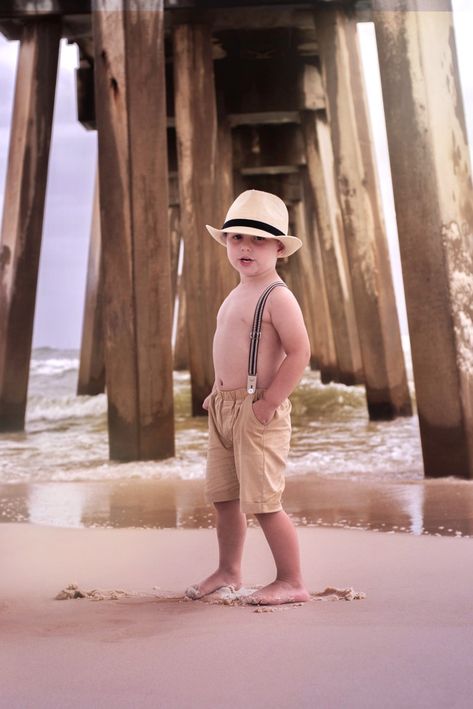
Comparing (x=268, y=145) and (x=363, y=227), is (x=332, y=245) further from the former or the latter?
(x=363, y=227)

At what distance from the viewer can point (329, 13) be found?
744cm

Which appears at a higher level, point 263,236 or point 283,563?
point 263,236

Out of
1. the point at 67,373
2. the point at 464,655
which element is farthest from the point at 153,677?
the point at 67,373

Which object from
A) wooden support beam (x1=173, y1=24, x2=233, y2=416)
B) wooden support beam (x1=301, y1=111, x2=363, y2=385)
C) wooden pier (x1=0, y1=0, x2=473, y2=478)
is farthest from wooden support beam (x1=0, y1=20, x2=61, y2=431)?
wooden support beam (x1=301, y1=111, x2=363, y2=385)

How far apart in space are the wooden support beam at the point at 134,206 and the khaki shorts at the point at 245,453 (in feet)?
8.55

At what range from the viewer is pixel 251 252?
2.01m

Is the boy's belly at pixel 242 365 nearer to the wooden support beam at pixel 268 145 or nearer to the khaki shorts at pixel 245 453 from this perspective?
the khaki shorts at pixel 245 453

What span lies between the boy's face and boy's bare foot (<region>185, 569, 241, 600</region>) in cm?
68

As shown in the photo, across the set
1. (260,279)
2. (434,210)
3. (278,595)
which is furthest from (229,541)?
(434,210)

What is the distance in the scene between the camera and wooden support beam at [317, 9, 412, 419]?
273 inches

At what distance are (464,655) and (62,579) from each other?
3.58 ft

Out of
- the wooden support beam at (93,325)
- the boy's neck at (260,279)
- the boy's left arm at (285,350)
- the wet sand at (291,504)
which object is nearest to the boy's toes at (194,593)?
the boy's left arm at (285,350)

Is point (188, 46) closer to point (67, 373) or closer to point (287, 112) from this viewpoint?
point (287, 112)

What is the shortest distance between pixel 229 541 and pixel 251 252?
25.7 inches
